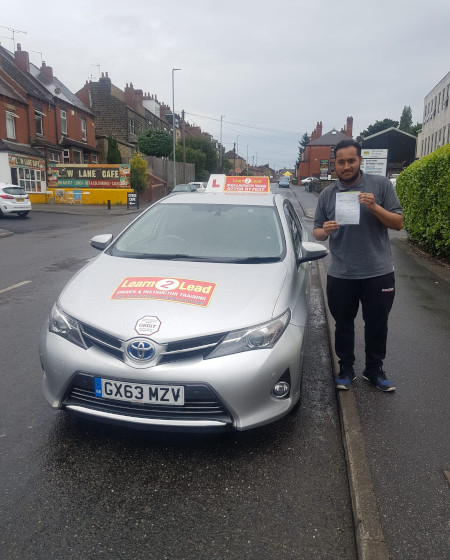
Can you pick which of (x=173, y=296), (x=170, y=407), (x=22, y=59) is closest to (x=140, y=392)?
(x=170, y=407)

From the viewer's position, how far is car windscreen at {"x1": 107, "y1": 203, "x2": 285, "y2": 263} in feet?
12.8

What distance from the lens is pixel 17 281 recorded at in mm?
8023

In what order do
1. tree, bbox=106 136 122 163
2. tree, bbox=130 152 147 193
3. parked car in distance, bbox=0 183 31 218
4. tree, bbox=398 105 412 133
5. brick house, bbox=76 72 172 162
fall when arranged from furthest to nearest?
1. tree, bbox=398 105 412 133
2. brick house, bbox=76 72 172 162
3. tree, bbox=106 136 122 163
4. tree, bbox=130 152 147 193
5. parked car in distance, bbox=0 183 31 218

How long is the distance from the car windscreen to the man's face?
814mm

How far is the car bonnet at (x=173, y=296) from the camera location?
280 centimetres

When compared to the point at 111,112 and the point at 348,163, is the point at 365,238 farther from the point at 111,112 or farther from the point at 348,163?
the point at 111,112

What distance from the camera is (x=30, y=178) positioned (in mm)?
30891

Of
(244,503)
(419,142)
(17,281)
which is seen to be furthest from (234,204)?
(419,142)

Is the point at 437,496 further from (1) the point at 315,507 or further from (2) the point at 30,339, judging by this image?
(2) the point at 30,339

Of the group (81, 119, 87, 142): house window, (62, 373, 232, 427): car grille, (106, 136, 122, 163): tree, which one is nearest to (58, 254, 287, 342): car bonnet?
(62, 373, 232, 427): car grille

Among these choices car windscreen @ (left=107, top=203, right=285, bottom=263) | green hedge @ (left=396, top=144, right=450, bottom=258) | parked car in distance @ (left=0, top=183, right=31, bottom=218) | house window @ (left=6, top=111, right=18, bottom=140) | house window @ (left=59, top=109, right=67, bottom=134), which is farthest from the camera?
house window @ (left=59, top=109, right=67, bottom=134)

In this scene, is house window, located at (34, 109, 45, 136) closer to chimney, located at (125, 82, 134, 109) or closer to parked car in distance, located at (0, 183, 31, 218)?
parked car in distance, located at (0, 183, 31, 218)

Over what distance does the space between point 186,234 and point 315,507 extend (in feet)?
8.25

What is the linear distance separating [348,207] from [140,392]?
1966 millimetres
